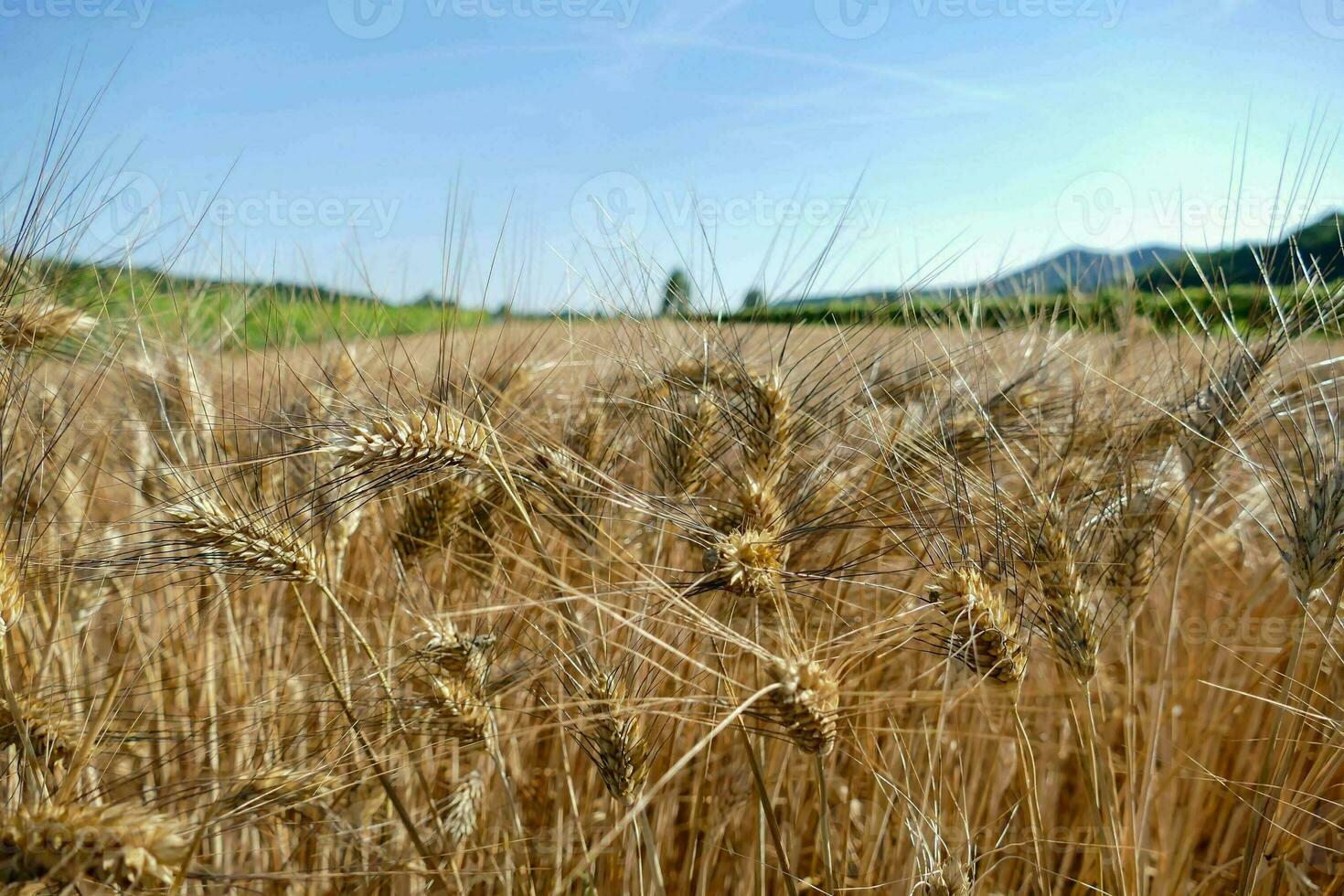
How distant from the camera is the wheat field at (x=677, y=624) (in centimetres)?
103

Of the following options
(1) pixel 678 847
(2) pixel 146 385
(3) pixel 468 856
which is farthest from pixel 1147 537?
(2) pixel 146 385

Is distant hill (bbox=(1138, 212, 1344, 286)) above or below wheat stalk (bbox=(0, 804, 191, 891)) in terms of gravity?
above

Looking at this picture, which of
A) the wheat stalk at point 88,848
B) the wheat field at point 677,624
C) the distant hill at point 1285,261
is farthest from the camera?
the distant hill at point 1285,261

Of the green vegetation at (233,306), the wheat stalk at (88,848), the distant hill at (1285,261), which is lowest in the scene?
the wheat stalk at (88,848)

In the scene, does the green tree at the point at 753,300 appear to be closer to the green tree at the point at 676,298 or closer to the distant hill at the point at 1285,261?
the green tree at the point at 676,298

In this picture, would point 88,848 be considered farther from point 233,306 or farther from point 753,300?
point 233,306

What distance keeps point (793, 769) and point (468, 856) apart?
666 mm

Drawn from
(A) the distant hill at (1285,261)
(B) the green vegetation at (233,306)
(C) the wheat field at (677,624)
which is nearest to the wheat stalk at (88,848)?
(C) the wheat field at (677,624)

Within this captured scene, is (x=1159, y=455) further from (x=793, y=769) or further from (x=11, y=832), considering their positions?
(x=11, y=832)

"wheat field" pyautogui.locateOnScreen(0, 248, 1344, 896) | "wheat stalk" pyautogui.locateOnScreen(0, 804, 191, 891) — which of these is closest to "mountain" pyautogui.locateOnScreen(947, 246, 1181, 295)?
"wheat field" pyautogui.locateOnScreen(0, 248, 1344, 896)

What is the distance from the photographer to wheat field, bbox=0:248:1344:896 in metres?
1.03

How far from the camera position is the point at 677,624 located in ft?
3.51

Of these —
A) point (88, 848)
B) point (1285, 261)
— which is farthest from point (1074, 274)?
point (88, 848)

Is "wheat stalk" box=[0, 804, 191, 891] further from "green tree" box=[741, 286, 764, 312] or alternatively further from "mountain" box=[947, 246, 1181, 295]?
"mountain" box=[947, 246, 1181, 295]
